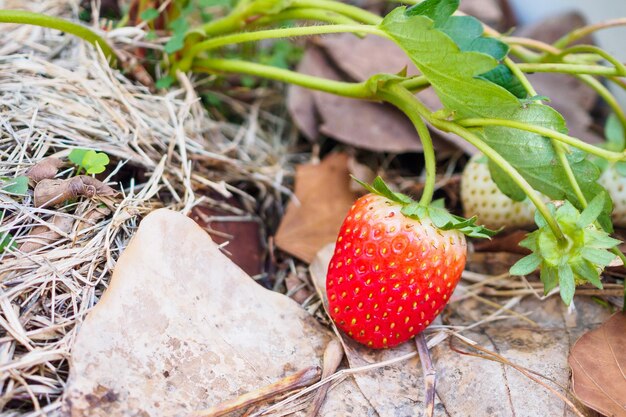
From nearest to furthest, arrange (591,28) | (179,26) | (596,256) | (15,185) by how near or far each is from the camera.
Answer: (596,256), (15,185), (591,28), (179,26)

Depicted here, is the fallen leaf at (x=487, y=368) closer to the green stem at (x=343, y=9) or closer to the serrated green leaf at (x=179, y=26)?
the green stem at (x=343, y=9)

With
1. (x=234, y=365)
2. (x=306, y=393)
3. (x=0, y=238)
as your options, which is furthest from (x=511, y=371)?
(x=0, y=238)

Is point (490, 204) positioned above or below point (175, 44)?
below

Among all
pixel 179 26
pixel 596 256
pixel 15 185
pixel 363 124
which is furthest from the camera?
pixel 363 124

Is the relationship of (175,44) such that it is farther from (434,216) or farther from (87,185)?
(434,216)

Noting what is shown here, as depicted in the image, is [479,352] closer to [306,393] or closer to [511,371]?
[511,371]

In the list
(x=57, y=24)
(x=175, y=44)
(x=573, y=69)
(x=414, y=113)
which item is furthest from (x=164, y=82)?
(x=573, y=69)
